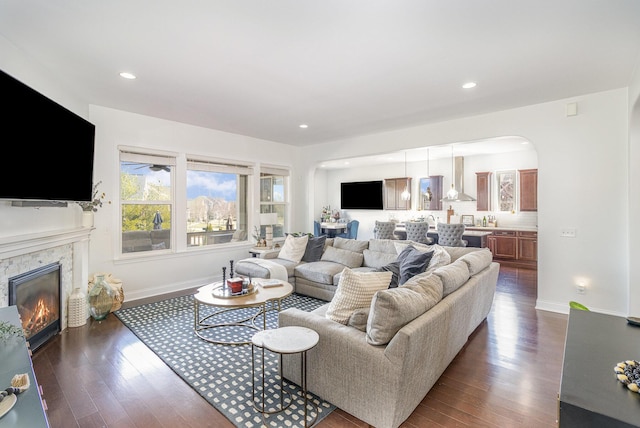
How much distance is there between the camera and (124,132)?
438 cm

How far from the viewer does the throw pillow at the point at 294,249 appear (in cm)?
501

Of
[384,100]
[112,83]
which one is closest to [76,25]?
[112,83]

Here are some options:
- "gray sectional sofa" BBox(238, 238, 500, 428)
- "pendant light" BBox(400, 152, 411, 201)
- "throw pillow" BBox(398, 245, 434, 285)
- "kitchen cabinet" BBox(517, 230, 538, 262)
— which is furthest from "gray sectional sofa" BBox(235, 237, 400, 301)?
"kitchen cabinet" BBox(517, 230, 538, 262)

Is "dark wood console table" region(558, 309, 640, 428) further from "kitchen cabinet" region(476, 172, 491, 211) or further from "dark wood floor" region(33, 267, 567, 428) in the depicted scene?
"kitchen cabinet" region(476, 172, 491, 211)

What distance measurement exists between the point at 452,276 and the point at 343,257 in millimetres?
2418

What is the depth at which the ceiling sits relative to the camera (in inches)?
83.5

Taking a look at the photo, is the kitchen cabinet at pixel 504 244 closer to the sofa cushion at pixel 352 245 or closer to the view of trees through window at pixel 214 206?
the sofa cushion at pixel 352 245

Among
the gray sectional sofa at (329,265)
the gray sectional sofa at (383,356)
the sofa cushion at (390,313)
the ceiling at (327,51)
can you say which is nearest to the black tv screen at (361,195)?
the gray sectional sofa at (329,265)

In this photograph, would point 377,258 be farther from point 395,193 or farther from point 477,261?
point 395,193

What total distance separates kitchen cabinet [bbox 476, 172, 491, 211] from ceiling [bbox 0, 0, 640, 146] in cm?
425

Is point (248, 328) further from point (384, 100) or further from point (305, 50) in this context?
point (384, 100)

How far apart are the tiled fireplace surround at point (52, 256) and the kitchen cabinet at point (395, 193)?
759cm

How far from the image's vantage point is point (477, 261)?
3.24 metres

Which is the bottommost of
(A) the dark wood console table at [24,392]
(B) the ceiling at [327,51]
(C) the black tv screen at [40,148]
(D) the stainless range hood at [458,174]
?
(A) the dark wood console table at [24,392]
